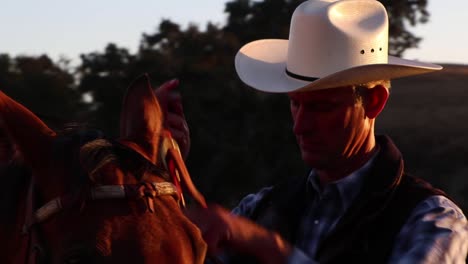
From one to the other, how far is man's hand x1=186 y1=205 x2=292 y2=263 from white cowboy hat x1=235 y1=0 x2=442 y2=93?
628 millimetres

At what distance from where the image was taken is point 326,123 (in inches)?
130

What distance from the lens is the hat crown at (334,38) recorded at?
3.49 metres

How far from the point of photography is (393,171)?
3371 mm

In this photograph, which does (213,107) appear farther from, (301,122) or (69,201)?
(69,201)

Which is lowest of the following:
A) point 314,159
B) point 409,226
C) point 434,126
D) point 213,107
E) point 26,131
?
point 434,126

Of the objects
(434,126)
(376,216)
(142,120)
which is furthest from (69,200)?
(434,126)

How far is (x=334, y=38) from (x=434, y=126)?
29128 millimetres

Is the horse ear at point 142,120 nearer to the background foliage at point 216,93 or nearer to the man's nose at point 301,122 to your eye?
the man's nose at point 301,122

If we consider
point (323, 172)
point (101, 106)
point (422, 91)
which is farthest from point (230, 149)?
point (422, 91)

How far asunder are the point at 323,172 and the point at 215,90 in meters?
19.2

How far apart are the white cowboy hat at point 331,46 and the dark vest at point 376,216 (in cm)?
33

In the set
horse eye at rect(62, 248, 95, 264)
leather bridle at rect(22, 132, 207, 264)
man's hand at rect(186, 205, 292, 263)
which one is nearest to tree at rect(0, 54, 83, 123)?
leather bridle at rect(22, 132, 207, 264)

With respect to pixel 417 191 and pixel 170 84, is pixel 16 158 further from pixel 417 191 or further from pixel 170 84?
pixel 417 191

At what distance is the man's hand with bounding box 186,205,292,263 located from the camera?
2.80 meters
